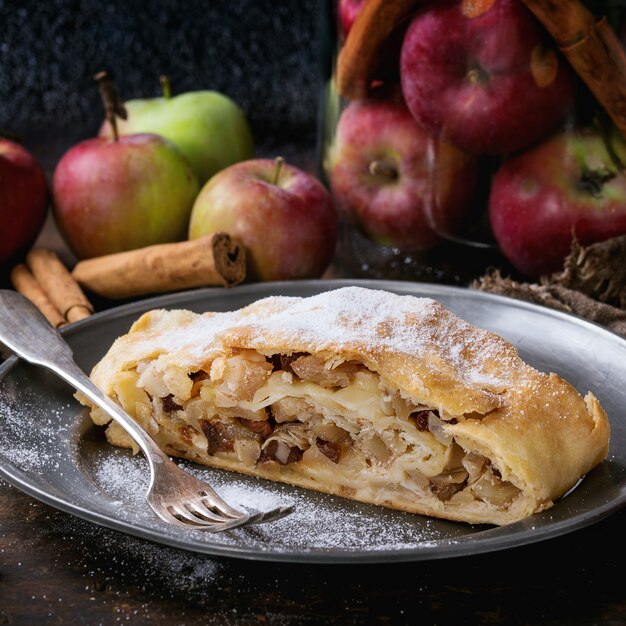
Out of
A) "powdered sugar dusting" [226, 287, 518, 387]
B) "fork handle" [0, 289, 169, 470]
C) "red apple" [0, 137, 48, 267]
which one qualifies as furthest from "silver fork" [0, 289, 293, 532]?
"red apple" [0, 137, 48, 267]

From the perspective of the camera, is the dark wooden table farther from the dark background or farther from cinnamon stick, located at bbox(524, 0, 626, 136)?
the dark background

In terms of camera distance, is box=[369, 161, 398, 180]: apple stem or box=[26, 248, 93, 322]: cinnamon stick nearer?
box=[26, 248, 93, 322]: cinnamon stick

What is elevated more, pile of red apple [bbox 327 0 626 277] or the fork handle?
pile of red apple [bbox 327 0 626 277]

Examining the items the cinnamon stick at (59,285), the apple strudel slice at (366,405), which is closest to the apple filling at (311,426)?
the apple strudel slice at (366,405)

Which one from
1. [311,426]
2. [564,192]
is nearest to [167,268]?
[311,426]

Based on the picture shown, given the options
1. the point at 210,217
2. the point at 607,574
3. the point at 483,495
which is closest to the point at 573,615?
the point at 607,574

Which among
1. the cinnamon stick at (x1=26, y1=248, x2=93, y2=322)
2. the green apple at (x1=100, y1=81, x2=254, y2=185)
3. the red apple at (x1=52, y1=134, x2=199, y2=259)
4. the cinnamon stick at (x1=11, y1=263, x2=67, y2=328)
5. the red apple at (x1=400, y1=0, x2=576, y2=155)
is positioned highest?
the red apple at (x1=400, y1=0, x2=576, y2=155)

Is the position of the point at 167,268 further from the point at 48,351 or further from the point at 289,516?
the point at 289,516

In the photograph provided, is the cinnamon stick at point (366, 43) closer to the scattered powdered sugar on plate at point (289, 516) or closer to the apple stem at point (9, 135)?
the apple stem at point (9, 135)

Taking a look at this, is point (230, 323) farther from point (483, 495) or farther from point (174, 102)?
point (174, 102)
